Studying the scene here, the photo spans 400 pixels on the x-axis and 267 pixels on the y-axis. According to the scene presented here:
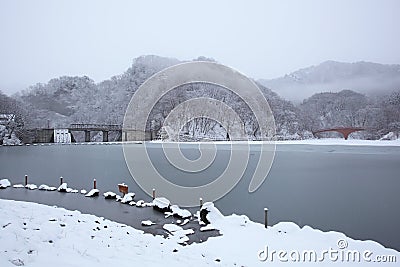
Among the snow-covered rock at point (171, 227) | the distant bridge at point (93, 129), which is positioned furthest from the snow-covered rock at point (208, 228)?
the distant bridge at point (93, 129)

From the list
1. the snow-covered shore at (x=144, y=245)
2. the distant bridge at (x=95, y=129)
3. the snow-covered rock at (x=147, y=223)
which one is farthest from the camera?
the distant bridge at (x=95, y=129)

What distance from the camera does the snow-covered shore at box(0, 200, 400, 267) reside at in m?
5.18

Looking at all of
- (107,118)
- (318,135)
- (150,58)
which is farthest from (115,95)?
(318,135)

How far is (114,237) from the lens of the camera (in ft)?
24.6

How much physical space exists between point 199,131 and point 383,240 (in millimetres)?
61910

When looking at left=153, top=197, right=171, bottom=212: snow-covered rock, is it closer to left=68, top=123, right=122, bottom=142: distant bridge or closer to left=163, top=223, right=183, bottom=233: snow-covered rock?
left=163, top=223, right=183, bottom=233: snow-covered rock

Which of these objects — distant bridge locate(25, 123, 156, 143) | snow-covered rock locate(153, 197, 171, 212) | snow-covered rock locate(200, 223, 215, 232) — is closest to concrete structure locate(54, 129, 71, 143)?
distant bridge locate(25, 123, 156, 143)

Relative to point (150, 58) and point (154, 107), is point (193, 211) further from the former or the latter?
point (150, 58)

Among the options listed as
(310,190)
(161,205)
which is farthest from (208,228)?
(310,190)

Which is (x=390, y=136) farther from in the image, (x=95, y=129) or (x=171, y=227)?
(x=171, y=227)

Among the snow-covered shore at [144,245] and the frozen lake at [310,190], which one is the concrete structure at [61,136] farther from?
the snow-covered shore at [144,245]

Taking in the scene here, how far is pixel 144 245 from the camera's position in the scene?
7.25 metres

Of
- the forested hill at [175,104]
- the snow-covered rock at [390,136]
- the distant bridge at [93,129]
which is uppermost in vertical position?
the forested hill at [175,104]

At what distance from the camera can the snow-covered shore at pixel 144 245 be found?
17.0ft
